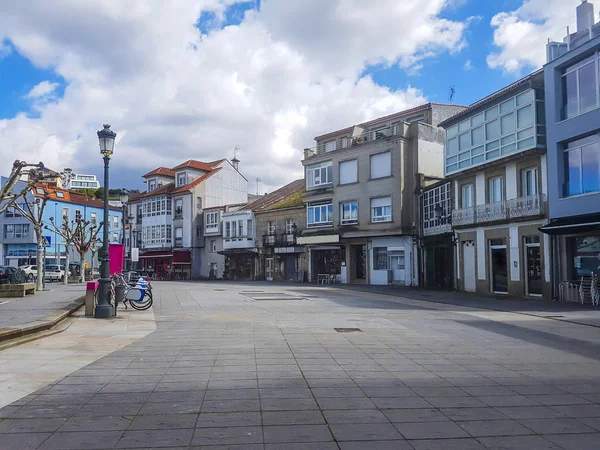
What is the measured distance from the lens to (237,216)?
5225cm

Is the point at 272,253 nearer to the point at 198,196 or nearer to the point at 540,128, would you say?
the point at 198,196

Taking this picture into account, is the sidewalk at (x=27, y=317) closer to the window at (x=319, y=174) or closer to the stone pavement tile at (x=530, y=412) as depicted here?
the stone pavement tile at (x=530, y=412)

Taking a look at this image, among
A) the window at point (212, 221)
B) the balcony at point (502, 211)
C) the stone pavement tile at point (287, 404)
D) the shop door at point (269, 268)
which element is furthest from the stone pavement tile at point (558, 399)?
the window at point (212, 221)

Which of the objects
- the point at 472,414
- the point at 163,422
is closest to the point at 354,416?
the point at 472,414

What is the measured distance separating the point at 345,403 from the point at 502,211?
20912mm

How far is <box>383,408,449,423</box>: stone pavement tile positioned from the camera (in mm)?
5402

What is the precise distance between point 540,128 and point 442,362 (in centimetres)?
1713

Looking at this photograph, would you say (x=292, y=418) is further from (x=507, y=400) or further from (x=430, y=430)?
(x=507, y=400)

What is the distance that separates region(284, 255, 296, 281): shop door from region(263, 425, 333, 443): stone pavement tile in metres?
41.3

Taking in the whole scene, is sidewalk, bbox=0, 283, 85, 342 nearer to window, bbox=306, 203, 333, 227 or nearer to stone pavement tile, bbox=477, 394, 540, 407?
stone pavement tile, bbox=477, 394, 540, 407

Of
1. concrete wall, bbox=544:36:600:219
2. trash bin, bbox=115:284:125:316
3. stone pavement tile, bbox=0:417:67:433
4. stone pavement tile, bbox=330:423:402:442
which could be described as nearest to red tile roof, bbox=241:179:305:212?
concrete wall, bbox=544:36:600:219

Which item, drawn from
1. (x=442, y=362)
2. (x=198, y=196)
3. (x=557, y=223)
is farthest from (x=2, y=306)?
(x=198, y=196)

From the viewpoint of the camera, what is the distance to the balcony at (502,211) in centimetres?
2269

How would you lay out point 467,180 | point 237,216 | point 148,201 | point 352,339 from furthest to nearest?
1. point 148,201
2. point 237,216
3. point 467,180
4. point 352,339
